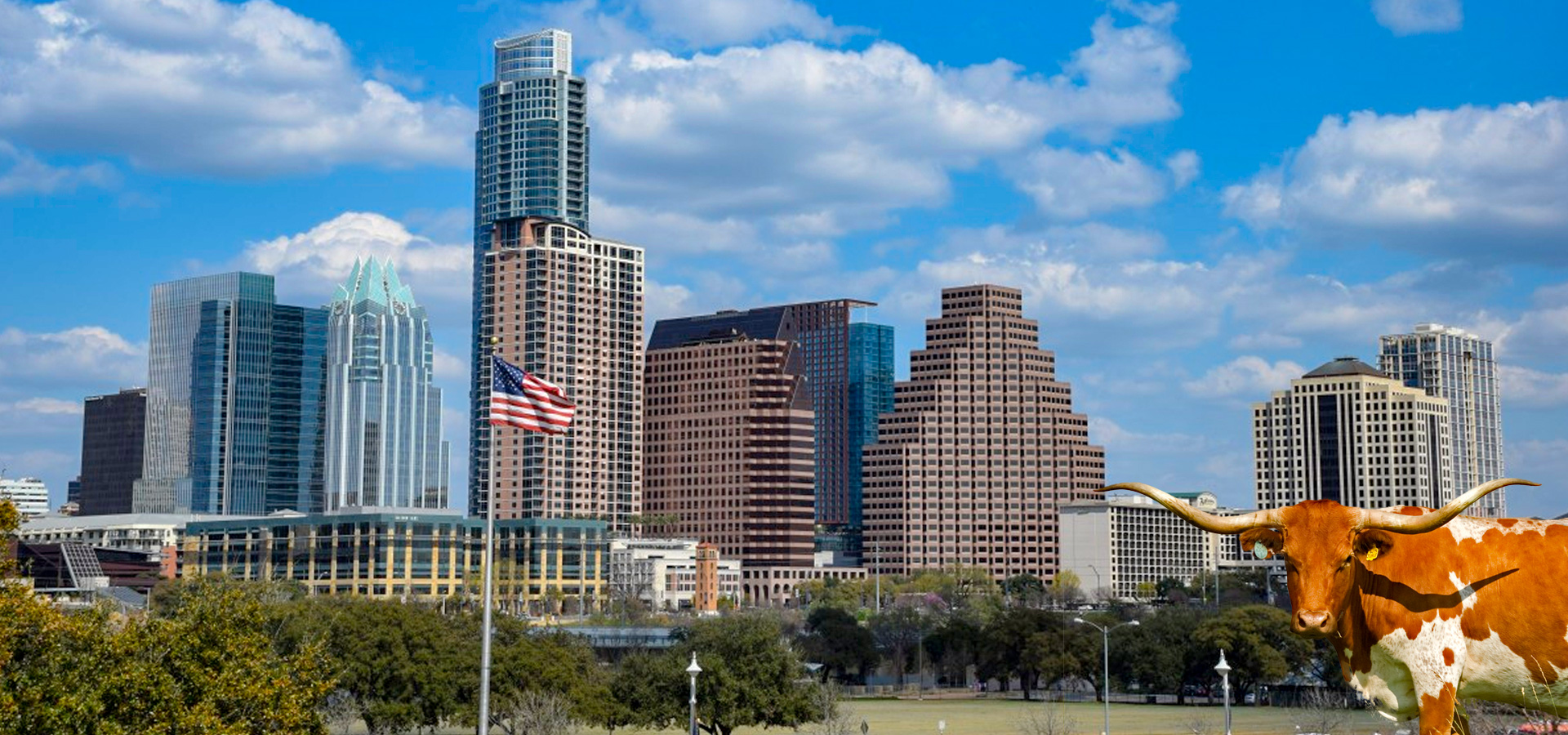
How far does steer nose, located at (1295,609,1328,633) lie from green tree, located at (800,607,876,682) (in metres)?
155

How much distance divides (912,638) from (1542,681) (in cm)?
17342

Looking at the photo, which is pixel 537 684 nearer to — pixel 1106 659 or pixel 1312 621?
pixel 1106 659

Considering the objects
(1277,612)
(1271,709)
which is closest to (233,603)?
(1271,709)

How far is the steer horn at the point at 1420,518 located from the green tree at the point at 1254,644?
125 metres

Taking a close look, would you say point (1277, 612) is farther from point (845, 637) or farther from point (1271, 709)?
point (845, 637)

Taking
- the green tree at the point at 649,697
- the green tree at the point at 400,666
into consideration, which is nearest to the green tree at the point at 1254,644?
the green tree at the point at 649,697

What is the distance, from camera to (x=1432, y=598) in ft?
41.6

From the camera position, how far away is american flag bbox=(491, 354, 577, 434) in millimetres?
43281

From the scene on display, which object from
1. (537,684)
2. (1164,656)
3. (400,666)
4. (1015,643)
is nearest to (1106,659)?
(537,684)

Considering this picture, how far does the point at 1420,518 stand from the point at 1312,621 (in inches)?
44.7

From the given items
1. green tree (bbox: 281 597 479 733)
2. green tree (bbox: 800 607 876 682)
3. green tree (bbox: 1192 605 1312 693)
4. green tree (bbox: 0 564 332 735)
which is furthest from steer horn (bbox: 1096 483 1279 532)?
green tree (bbox: 800 607 876 682)

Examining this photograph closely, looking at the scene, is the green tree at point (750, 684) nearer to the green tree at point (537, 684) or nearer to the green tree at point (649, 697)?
the green tree at point (649, 697)

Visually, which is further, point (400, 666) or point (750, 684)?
point (750, 684)

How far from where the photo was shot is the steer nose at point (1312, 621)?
40.2 ft
